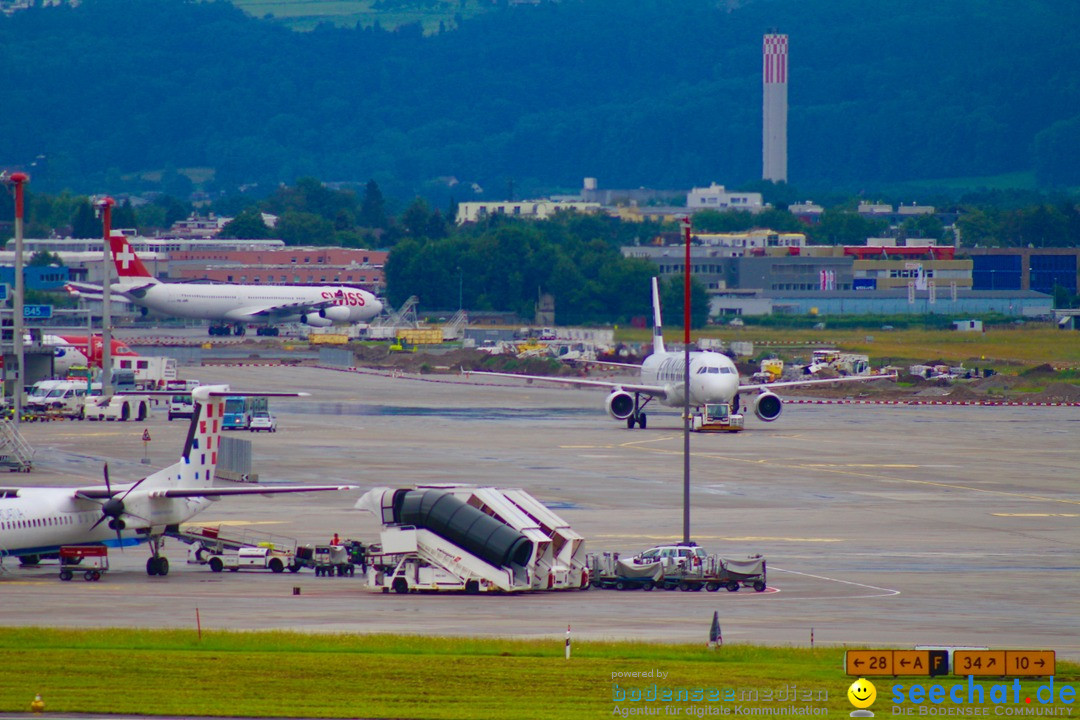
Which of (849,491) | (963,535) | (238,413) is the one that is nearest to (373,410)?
(238,413)

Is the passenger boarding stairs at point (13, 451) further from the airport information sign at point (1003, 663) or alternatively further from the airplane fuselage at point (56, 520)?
the airport information sign at point (1003, 663)

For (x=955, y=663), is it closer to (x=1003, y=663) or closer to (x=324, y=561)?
(x=1003, y=663)

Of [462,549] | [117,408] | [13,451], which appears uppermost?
[117,408]

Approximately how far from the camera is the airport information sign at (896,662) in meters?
27.6

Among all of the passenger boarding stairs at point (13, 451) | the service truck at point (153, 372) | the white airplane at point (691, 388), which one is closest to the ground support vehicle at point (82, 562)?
the passenger boarding stairs at point (13, 451)

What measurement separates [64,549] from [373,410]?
183 ft

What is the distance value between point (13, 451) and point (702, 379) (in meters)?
32.2

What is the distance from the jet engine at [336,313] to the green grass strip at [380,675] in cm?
13866

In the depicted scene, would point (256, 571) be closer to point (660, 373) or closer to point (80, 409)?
point (660, 373)

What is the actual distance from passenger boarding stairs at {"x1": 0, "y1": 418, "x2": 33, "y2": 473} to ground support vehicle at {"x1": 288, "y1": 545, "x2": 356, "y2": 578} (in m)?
24.2

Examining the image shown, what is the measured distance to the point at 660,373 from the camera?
85562 mm

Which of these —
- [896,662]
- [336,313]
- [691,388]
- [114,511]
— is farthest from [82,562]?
[336,313]

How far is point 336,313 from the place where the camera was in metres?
171

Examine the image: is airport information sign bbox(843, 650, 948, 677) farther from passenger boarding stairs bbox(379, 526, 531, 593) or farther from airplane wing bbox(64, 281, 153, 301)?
airplane wing bbox(64, 281, 153, 301)
